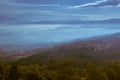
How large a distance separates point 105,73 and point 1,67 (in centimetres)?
1570

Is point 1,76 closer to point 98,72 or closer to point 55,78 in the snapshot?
point 55,78

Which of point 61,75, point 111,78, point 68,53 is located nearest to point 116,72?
point 111,78

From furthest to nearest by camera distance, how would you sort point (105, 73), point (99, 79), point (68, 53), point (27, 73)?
point (68, 53) < point (27, 73) < point (105, 73) < point (99, 79)

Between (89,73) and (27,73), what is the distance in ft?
30.9

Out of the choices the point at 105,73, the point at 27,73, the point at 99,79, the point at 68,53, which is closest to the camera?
the point at 99,79

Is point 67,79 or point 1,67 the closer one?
point 67,79

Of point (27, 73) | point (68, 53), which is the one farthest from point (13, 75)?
point (68, 53)

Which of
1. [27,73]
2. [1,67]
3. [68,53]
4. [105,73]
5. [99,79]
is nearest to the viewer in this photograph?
[99,79]

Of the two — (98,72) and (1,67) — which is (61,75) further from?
(1,67)

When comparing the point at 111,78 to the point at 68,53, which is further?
the point at 68,53

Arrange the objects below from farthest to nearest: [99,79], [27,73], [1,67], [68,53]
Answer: [68,53] → [1,67] → [27,73] → [99,79]

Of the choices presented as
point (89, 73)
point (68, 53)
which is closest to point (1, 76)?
point (89, 73)

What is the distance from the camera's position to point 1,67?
50.3 metres

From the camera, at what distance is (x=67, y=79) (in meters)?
41.1
